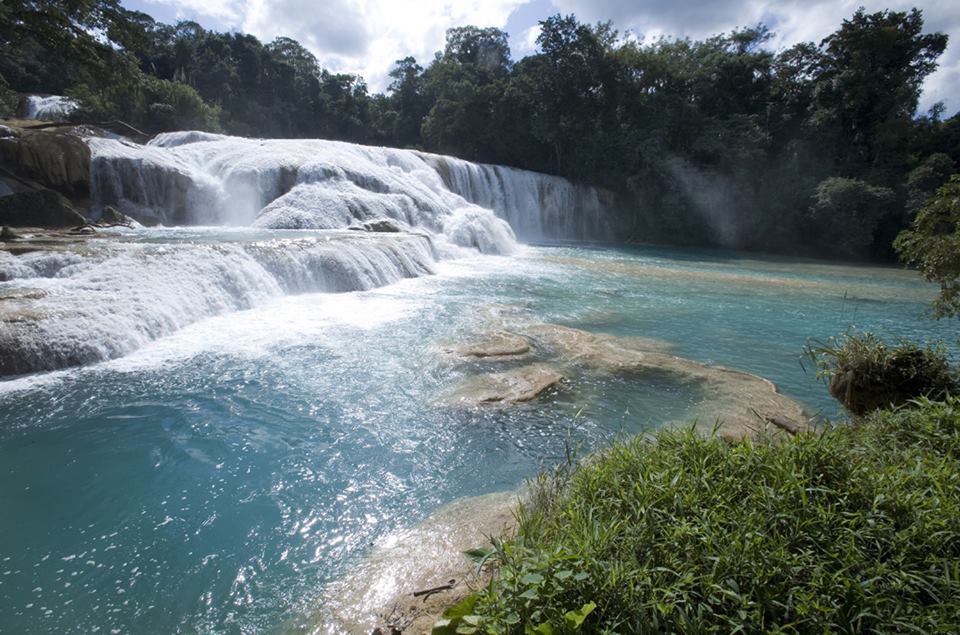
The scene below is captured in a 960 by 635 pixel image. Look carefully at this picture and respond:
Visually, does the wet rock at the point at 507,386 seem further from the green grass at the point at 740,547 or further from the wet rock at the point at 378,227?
the wet rock at the point at 378,227

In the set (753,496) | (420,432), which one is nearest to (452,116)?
(420,432)

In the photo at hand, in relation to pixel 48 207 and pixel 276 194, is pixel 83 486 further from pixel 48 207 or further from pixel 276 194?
pixel 276 194

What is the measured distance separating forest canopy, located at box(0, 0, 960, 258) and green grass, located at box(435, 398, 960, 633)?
26900 mm

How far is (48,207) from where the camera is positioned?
12.1m

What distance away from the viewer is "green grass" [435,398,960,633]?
167 centimetres

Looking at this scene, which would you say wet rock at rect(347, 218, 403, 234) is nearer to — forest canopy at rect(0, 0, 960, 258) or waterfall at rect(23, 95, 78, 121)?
forest canopy at rect(0, 0, 960, 258)

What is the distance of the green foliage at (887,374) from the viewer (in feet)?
13.6

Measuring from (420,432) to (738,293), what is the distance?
11.2m

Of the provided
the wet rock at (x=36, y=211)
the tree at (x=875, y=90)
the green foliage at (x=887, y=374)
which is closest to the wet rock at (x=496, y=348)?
the green foliage at (x=887, y=374)

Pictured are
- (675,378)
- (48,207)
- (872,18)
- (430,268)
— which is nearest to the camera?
(675,378)

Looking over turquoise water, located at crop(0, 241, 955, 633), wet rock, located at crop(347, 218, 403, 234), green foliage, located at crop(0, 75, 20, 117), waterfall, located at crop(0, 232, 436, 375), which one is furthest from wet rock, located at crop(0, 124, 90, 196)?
turquoise water, located at crop(0, 241, 955, 633)

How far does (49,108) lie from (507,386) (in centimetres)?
3063

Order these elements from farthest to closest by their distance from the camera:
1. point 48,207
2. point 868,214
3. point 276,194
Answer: point 868,214 < point 276,194 < point 48,207

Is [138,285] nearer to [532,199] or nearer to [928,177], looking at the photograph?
[532,199]
